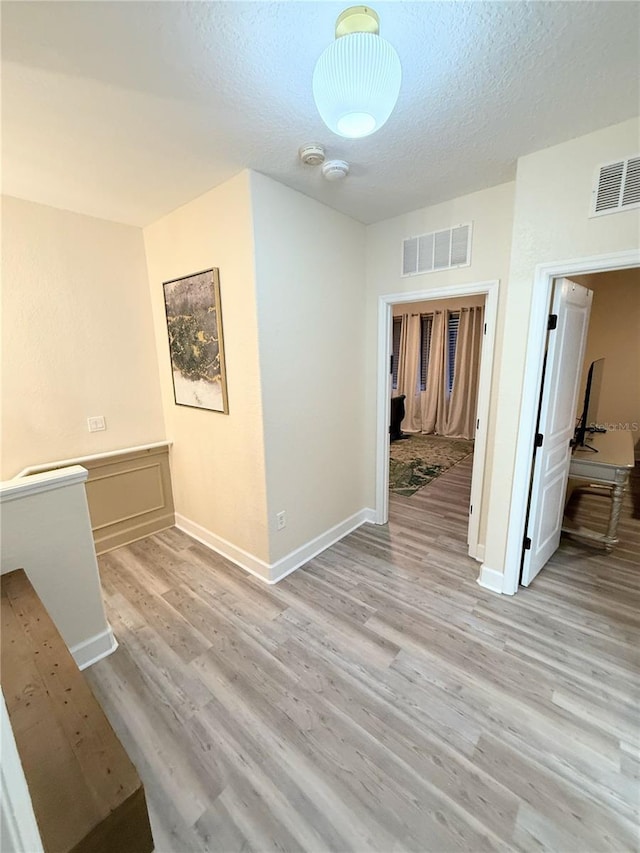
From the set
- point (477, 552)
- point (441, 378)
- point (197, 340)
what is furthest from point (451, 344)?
point (197, 340)

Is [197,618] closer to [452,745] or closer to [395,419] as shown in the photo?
[452,745]

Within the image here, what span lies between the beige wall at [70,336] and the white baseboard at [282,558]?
96 centimetres

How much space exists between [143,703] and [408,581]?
1687 mm

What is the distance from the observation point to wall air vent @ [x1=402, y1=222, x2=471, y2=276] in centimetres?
245

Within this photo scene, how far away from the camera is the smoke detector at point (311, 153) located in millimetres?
1784

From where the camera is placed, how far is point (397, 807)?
4.09 ft

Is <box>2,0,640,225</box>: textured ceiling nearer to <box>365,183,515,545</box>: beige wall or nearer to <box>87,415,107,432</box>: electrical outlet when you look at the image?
<box>365,183,515,545</box>: beige wall

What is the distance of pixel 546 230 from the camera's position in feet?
6.28

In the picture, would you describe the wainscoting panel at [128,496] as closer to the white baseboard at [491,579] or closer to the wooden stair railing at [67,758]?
the wooden stair railing at [67,758]

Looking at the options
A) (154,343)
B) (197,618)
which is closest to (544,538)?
(197,618)

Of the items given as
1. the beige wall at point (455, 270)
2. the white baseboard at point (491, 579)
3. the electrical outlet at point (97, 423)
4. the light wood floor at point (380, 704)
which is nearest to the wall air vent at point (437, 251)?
the beige wall at point (455, 270)

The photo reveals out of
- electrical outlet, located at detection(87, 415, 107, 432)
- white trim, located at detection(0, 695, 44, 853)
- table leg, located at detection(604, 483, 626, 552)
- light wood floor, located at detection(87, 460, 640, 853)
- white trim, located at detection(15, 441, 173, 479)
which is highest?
electrical outlet, located at detection(87, 415, 107, 432)

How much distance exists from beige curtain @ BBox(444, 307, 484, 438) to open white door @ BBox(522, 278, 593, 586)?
3.66m

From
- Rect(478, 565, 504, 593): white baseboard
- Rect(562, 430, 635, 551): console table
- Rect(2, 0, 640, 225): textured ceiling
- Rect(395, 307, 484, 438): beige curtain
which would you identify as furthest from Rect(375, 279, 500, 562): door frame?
Rect(395, 307, 484, 438): beige curtain
